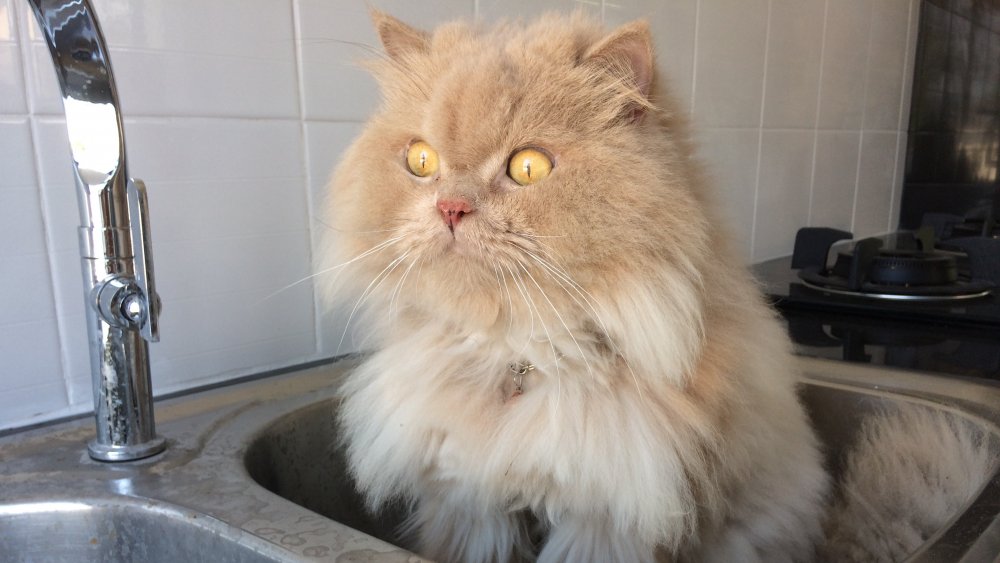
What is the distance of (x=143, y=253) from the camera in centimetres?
77

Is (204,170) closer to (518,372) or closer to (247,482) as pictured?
(247,482)

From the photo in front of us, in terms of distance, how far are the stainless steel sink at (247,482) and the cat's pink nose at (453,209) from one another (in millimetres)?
310

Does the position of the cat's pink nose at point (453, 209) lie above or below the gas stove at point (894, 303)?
above

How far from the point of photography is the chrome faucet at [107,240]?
2.25ft

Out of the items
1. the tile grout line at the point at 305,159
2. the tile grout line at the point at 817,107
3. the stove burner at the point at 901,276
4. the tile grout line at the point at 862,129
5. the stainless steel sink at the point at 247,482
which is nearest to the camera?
the stainless steel sink at the point at 247,482

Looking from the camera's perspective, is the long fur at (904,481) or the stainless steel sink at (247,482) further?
the long fur at (904,481)

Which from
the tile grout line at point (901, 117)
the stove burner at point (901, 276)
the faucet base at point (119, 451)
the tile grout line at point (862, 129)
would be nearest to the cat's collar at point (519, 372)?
the faucet base at point (119, 451)

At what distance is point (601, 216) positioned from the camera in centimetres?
69

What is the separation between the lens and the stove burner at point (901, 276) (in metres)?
1.55

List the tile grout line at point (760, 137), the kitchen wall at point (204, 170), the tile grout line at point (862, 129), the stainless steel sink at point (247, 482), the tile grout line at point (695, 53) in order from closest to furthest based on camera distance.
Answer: the stainless steel sink at point (247, 482), the kitchen wall at point (204, 170), the tile grout line at point (695, 53), the tile grout line at point (760, 137), the tile grout line at point (862, 129)

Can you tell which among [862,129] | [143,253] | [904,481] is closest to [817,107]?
[862,129]

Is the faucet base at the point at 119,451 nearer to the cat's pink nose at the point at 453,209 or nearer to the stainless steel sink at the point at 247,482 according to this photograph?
the stainless steel sink at the point at 247,482

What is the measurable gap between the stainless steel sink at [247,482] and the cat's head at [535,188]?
270 millimetres

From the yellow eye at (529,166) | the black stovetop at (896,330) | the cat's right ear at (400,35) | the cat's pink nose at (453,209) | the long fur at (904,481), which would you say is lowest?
the long fur at (904,481)
